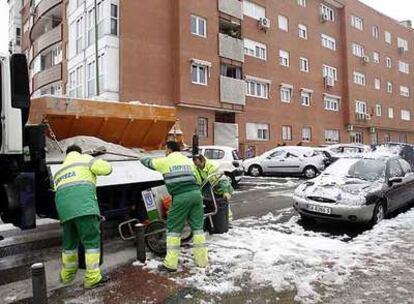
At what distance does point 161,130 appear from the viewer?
9.89 m

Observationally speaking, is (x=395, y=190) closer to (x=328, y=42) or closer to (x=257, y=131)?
(x=257, y=131)

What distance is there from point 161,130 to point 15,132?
451 cm

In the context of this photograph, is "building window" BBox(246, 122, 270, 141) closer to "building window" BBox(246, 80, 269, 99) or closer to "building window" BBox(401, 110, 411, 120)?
"building window" BBox(246, 80, 269, 99)

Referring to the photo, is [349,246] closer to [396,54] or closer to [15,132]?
[15,132]

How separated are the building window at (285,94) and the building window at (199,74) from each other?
9119mm

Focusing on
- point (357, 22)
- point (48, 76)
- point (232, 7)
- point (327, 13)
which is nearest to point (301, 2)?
point (327, 13)

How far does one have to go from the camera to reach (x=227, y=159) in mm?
16562

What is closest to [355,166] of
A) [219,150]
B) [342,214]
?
[342,214]

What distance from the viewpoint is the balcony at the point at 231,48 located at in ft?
94.3

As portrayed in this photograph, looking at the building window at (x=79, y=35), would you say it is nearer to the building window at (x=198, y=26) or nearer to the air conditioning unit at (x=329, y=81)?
the building window at (x=198, y=26)

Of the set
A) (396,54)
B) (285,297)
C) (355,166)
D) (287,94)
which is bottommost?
(285,297)

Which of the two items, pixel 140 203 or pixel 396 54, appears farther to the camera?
pixel 396 54

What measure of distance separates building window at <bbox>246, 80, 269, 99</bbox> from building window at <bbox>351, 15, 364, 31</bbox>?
56.9ft

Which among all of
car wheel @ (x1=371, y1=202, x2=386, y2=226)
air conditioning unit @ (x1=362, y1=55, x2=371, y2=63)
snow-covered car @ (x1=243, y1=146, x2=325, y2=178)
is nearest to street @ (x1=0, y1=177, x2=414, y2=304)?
car wheel @ (x1=371, y1=202, x2=386, y2=226)
